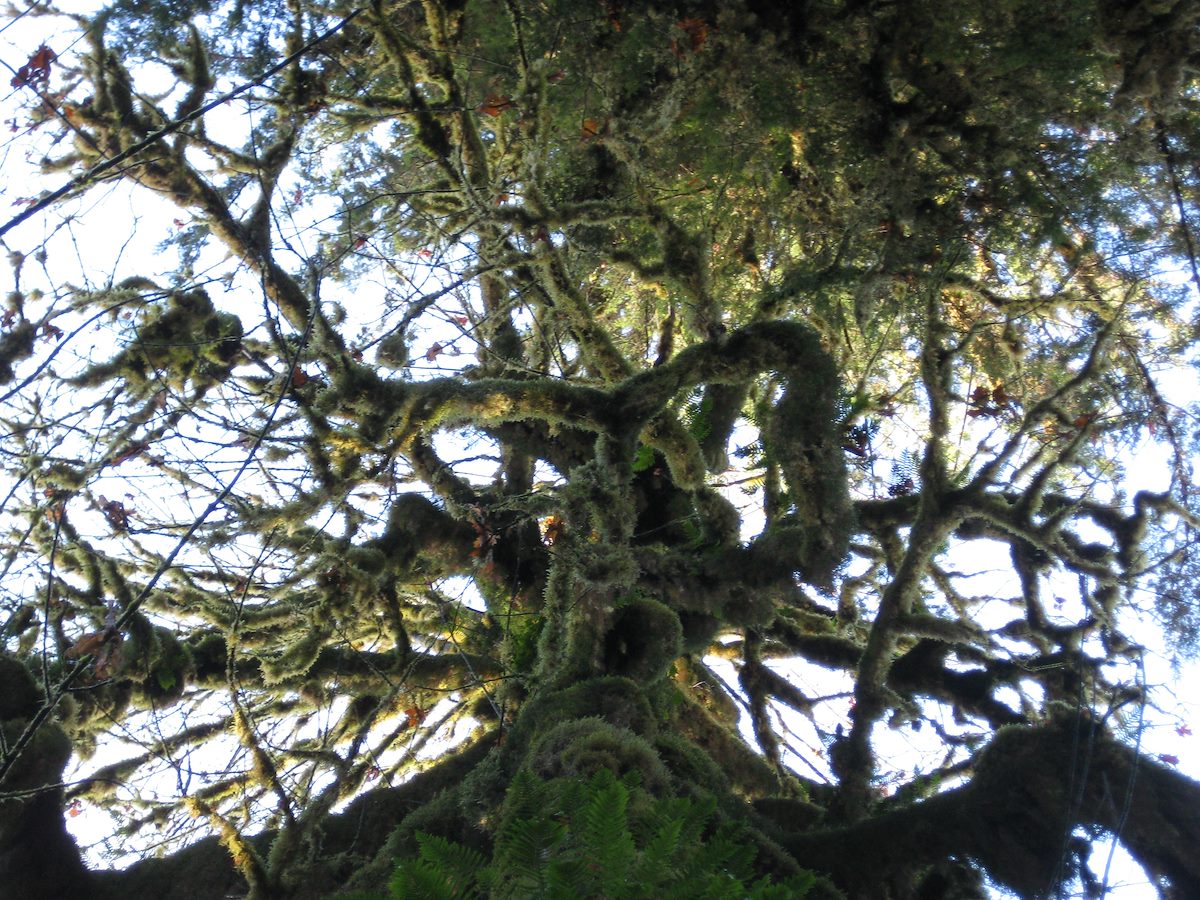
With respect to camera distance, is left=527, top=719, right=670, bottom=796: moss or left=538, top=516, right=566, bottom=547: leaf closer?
left=527, top=719, right=670, bottom=796: moss

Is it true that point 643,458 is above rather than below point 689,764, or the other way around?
above

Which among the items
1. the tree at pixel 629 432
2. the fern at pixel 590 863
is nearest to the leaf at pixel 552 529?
the tree at pixel 629 432

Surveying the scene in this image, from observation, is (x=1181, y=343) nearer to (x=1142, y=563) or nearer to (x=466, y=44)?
(x=1142, y=563)

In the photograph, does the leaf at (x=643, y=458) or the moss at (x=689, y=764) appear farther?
the leaf at (x=643, y=458)

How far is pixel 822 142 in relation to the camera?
18.7ft

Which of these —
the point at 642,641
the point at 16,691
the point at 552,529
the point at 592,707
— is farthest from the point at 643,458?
the point at 16,691

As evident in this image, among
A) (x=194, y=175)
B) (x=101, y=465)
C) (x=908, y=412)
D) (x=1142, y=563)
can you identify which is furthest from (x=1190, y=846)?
(x=194, y=175)

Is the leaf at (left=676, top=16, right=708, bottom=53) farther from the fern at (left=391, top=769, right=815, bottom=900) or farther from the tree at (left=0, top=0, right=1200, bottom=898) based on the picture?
the fern at (left=391, top=769, right=815, bottom=900)

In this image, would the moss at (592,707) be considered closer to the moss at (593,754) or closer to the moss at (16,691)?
the moss at (593,754)

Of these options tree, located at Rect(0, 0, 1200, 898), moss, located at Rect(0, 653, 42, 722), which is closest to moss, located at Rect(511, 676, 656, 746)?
tree, located at Rect(0, 0, 1200, 898)

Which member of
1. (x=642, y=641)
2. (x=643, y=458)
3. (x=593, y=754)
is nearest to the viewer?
(x=593, y=754)

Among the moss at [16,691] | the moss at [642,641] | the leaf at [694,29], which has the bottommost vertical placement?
the moss at [642,641]

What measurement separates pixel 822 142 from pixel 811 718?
4.10 meters

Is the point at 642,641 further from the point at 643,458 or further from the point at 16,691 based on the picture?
the point at 16,691
